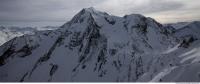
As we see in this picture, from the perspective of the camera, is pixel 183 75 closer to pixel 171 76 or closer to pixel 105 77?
pixel 171 76

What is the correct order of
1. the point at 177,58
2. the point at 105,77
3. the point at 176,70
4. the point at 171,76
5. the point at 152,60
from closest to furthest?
the point at 171,76
the point at 176,70
the point at 177,58
the point at 152,60
the point at 105,77

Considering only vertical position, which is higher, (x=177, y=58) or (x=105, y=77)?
(x=177, y=58)

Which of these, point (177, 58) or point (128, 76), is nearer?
point (177, 58)

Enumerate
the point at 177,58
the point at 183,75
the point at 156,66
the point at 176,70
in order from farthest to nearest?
the point at 156,66
the point at 177,58
the point at 176,70
the point at 183,75

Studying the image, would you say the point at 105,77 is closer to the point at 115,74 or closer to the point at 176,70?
the point at 115,74

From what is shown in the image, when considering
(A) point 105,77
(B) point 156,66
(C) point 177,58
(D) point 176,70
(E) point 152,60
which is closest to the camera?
(D) point 176,70

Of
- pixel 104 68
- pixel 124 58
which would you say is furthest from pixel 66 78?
pixel 124 58

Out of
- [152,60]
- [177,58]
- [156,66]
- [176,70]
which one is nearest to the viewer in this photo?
[176,70]

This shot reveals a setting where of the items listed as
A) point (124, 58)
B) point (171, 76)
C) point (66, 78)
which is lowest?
point (66, 78)

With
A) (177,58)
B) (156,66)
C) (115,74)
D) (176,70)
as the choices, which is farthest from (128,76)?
(176,70)
